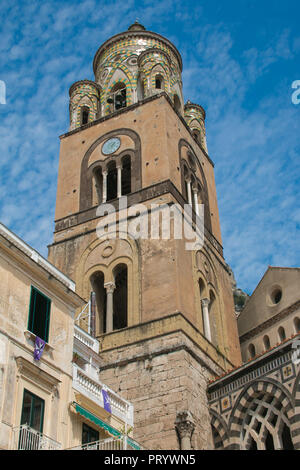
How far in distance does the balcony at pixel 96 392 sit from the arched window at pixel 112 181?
13.4m

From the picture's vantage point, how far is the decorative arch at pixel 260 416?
70.6ft

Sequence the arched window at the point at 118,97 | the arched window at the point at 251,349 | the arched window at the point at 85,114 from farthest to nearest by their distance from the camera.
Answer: the arched window at the point at 118,97
the arched window at the point at 85,114
the arched window at the point at 251,349

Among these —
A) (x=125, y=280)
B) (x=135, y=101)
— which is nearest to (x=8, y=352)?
(x=125, y=280)

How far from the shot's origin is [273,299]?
30.6m

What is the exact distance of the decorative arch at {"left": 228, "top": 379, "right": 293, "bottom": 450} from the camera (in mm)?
21516

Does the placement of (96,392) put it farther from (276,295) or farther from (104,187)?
(104,187)

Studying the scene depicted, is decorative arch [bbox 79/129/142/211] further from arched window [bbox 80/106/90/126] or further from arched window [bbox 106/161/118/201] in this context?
arched window [bbox 80/106/90/126]

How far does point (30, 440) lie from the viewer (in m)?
14.9

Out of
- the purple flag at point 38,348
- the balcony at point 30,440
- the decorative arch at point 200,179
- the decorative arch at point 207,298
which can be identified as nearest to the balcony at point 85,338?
the purple flag at point 38,348

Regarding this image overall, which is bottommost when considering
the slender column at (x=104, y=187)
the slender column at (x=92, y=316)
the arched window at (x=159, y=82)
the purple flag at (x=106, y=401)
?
the purple flag at (x=106, y=401)

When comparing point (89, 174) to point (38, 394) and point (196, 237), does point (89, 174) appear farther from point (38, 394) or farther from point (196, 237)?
point (38, 394)

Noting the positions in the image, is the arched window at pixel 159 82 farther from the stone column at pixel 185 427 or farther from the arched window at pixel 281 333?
the stone column at pixel 185 427

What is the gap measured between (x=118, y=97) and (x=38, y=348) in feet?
72.8

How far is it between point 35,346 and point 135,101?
20376 millimetres
